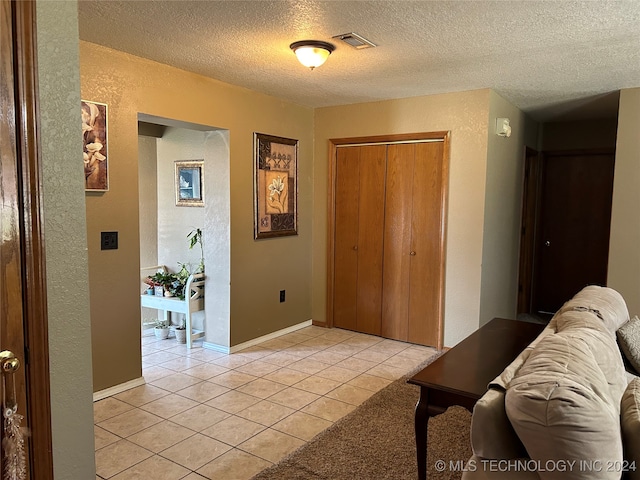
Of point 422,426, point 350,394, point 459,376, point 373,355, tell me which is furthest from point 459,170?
point 422,426

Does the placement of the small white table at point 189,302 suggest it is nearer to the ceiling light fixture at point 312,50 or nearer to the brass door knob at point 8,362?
the ceiling light fixture at point 312,50

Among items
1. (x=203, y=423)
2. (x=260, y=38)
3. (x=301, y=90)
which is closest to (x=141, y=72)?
(x=260, y=38)

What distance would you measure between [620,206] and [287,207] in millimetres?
2834

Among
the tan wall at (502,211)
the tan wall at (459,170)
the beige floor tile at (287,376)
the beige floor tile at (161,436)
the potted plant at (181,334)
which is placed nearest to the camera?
the beige floor tile at (161,436)

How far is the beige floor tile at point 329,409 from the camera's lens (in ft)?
9.45

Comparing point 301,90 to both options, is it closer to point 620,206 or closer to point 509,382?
point 620,206

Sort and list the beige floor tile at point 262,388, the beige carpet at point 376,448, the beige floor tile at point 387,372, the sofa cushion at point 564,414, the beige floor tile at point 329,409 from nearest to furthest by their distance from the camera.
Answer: the sofa cushion at point 564,414
the beige carpet at point 376,448
the beige floor tile at point 329,409
the beige floor tile at point 262,388
the beige floor tile at point 387,372

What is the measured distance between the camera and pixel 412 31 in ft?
8.39

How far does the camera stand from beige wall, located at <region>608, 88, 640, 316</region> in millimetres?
3760

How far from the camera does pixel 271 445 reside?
2539 mm

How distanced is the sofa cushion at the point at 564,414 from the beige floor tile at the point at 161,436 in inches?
76.8

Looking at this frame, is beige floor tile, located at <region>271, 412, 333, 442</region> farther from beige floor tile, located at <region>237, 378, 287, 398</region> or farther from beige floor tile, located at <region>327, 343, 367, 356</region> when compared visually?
beige floor tile, located at <region>327, 343, 367, 356</region>

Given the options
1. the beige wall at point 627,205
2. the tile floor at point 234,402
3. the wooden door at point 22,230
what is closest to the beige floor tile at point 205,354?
the tile floor at point 234,402

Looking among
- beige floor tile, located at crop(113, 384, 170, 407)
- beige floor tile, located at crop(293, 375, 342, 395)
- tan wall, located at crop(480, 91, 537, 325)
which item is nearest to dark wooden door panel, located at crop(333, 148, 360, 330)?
tan wall, located at crop(480, 91, 537, 325)
